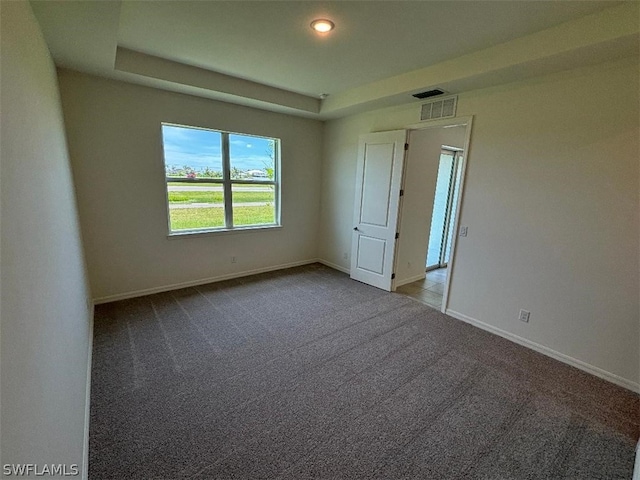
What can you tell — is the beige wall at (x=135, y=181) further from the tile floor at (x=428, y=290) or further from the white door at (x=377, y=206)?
→ the tile floor at (x=428, y=290)

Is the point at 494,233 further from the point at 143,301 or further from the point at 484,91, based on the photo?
the point at 143,301

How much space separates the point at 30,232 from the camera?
1117 millimetres

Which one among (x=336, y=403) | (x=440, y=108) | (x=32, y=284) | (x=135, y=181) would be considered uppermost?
(x=440, y=108)

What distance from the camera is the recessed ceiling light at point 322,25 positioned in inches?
85.2

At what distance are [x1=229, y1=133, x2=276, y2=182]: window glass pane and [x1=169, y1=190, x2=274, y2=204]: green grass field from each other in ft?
0.78

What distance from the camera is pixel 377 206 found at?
414cm

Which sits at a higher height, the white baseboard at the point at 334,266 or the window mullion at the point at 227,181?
the window mullion at the point at 227,181

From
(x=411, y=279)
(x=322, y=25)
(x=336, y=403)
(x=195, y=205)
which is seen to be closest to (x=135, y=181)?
(x=195, y=205)

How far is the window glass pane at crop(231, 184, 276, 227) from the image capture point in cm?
435

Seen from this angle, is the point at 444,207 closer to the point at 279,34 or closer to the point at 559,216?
the point at 559,216

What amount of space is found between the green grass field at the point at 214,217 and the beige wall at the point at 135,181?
18 cm

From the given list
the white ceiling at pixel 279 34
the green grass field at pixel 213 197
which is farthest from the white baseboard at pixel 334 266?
the white ceiling at pixel 279 34

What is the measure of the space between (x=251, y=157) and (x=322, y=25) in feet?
7.97

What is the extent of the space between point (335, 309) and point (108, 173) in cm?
302
